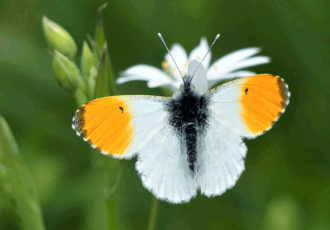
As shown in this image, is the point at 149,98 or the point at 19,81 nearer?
the point at 149,98

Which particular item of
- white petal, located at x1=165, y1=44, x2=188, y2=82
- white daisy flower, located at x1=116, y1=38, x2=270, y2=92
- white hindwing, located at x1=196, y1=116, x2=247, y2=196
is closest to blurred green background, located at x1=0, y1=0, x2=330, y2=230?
white petal, located at x1=165, y1=44, x2=188, y2=82

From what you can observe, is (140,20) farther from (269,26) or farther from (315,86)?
(315,86)

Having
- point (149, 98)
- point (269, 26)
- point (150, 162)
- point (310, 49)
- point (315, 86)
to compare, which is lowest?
point (315, 86)

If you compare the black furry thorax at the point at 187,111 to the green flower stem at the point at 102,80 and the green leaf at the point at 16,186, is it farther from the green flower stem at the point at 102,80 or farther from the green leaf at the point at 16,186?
Answer: the green leaf at the point at 16,186

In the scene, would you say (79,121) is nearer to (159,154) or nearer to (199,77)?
(159,154)

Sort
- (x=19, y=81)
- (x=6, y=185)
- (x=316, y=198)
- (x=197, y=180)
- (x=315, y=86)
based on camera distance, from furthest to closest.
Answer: (x=19, y=81), (x=315, y=86), (x=316, y=198), (x=197, y=180), (x=6, y=185)

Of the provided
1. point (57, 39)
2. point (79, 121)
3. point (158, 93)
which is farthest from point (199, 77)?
point (158, 93)

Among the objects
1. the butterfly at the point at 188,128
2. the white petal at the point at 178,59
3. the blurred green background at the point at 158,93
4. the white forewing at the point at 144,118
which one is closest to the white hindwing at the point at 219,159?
the butterfly at the point at 188,128

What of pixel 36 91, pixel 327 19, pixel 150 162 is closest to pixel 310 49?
pixel 327 19
